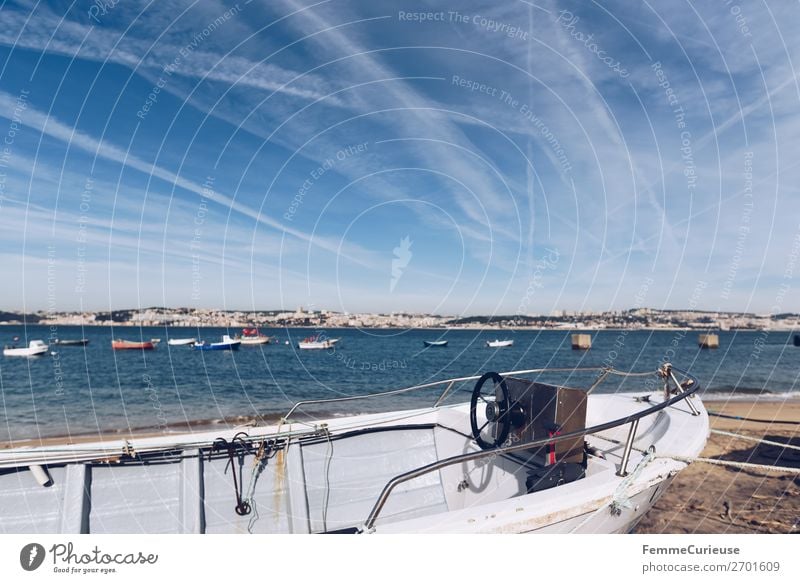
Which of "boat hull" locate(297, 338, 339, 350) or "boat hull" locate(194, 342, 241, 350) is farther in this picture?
"boat hull" locate(297, 338, 339, 350)

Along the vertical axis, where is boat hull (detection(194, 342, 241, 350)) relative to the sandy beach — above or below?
above

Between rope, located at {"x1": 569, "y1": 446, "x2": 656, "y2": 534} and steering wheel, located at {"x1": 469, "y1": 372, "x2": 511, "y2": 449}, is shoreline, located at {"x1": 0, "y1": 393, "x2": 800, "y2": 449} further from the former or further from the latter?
rope, located at {"x1": 569, "y1": 446, "x2": 656, "y2": 534}

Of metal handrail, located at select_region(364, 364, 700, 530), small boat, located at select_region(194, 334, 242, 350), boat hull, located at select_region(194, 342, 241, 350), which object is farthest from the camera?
boat hull, located at select_region(194, 342, 241, 350)

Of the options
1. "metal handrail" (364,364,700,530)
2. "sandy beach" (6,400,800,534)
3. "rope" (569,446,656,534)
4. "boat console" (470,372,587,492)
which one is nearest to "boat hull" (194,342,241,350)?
"sandy beach" (6,400,800,534)

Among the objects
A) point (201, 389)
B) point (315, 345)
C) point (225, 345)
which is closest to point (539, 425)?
point (201, 389)

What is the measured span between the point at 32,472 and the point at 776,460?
1158 centimetres

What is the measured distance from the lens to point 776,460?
912cm

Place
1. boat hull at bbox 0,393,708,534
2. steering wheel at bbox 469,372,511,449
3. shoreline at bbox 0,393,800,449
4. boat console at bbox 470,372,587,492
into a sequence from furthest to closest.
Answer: shoreline at bbox 0,393,800,449 → steering wheel at bbox 469,372,511,449 → boat console at bbox 470,372,587,492 → boat hull at bbox 0,393,708,534

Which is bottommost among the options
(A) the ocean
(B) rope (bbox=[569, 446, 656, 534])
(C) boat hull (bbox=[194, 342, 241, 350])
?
(B) rope (bbox=[569, 446, 656, 534])
